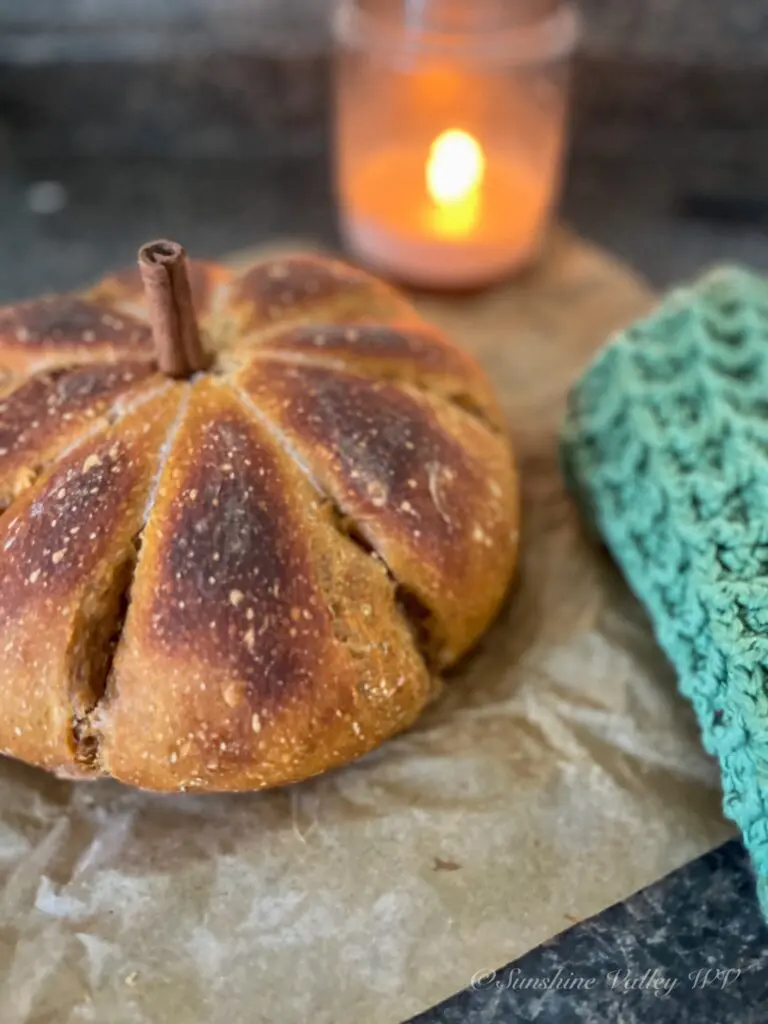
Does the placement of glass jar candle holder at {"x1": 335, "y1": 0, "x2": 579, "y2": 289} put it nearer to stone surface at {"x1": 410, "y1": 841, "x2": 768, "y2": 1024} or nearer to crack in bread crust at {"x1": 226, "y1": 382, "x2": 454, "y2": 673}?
crack in bread crust at {"x1": 226, "y1": 382, "x2": 454, "y2": 673}

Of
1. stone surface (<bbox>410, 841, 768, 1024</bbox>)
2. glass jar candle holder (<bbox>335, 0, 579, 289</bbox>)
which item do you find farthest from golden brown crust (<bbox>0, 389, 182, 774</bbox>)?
glass jar candle holder (<bbox>335, 0, 579, 289</bbox>)

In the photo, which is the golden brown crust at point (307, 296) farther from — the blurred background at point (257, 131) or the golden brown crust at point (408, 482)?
the blurred background at point (257, 131)

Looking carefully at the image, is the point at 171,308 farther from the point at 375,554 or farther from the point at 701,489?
the point at 701,489

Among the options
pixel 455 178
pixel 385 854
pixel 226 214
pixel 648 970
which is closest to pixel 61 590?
pixel 385 854

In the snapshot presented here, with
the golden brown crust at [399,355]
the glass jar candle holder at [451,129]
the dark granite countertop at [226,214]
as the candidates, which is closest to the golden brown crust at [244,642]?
the golden brown crust at [399,355]

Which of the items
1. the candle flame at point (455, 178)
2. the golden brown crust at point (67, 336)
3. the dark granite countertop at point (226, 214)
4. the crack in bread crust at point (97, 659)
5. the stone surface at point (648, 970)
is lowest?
the stone surface at point (648, 970)

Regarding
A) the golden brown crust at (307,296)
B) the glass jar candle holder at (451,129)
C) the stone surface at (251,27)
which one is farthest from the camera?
the stone surface at (251,27)
